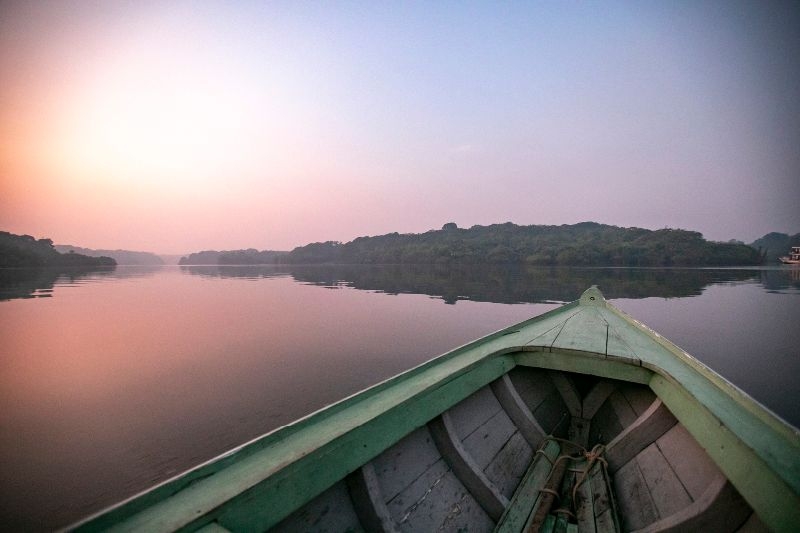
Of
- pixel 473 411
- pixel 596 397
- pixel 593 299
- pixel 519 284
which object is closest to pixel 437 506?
pixel 473 411

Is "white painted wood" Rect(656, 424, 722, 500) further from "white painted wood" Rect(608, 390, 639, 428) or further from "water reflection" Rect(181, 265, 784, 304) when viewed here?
"water reflection" Rect(181, 265, 784, 304)

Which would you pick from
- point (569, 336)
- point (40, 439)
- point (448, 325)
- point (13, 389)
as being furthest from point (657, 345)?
point (13, 389)

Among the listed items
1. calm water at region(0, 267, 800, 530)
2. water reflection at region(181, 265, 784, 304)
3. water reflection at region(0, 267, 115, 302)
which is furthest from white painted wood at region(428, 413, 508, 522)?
water reflection at region(0, 267, 115, 302)

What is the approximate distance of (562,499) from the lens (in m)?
3.01

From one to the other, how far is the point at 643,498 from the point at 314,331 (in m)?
13.2

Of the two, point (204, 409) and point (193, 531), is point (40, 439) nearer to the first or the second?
point (204, 409)

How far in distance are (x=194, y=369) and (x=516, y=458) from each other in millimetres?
9606

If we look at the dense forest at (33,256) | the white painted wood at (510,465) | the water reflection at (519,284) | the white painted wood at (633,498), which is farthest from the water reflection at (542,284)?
the dense forest at (33,256)

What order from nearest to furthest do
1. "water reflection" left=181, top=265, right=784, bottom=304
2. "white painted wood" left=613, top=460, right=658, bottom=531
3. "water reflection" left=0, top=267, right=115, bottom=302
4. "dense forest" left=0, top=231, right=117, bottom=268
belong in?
"white painted wood" left=613, top=460, right=658, bottom=531 < "water reflection" left=181, top=265, right=784, bottom=304 < "water reflection" left=0, top=267, right=115, bottom=302 < "dense forest" left=0, top=231, right=117, bottom=268

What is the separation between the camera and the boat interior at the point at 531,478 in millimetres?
1942

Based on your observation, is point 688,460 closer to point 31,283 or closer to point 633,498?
point 633,498

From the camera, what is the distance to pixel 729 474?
1805 mm

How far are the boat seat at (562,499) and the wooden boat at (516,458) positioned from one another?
1 cm

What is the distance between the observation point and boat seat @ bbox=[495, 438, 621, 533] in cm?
263
